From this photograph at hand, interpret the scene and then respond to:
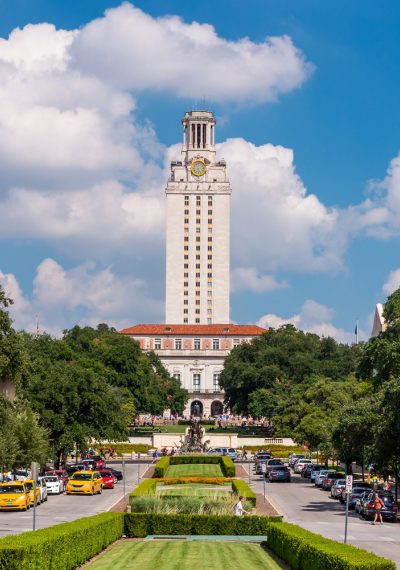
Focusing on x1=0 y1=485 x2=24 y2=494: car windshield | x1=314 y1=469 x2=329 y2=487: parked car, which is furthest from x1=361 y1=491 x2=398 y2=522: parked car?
x1=314 y1=469 x2=329 y2=487: parked car

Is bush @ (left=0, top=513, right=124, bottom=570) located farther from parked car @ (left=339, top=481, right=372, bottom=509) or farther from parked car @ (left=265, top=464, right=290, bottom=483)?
parked car @ (left=265, top=464, right=290, bottom=483)

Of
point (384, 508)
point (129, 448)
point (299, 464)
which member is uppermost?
point (129, 448)

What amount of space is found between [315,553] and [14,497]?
24.8 m

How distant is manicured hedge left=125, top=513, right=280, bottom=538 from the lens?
3584 centimetres

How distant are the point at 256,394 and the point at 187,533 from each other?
3872 inches

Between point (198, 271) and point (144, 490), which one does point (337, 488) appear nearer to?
point (144, 490)

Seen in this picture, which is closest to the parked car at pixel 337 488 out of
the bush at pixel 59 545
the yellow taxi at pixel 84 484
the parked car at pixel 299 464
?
the yellow taxi at pixel 84 484

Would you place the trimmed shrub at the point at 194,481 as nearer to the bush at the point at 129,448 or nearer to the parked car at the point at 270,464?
the parked car at the point at 270,464

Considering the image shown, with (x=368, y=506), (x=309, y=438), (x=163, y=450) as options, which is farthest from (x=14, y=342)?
(x=163, y=450)

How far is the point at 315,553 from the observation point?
2217cm

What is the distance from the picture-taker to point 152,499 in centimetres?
4056

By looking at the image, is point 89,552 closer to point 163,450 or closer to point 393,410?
point 393,410

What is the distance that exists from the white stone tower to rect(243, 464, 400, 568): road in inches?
5035

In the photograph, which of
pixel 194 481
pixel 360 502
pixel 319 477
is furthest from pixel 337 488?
pixel 194 481
